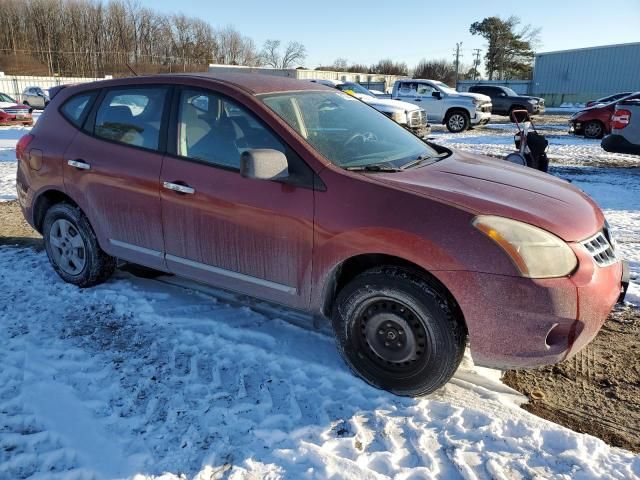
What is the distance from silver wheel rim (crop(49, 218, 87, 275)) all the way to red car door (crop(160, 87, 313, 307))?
3.70 feet

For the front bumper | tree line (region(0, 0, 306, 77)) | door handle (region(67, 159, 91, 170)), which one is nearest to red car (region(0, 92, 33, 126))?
door handle (region(67, 159, 91, 170))

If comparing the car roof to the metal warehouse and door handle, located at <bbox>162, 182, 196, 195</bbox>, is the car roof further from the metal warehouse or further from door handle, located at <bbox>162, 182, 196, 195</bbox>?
the metal warehouse

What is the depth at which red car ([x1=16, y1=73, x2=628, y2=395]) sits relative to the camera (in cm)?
244

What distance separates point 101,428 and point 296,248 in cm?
140

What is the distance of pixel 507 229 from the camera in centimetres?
244

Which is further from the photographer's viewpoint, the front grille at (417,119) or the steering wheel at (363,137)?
the front grille at (417,119)

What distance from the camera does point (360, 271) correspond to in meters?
2.97

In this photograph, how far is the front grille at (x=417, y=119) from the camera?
14406mm

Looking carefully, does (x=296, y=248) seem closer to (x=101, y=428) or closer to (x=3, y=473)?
(x=101, y=428)

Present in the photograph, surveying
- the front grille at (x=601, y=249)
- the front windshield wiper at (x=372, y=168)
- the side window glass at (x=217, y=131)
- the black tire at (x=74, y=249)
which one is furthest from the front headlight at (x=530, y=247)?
the black tire at (x=74, y=249)

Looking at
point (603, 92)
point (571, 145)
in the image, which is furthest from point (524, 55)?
point (571, 145)

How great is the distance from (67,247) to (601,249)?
4043mm

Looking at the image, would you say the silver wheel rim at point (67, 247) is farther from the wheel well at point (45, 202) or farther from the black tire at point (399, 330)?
the black tire at point (399, 330)

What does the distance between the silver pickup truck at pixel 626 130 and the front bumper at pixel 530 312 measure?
783 centimetres
